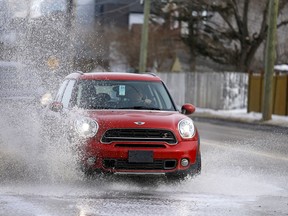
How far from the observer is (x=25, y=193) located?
11.1 metres

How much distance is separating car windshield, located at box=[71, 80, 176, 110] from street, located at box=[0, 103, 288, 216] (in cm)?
92

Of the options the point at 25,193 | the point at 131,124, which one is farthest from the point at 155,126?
the point at 25,193

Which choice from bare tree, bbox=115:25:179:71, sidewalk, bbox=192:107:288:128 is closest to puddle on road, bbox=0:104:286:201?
sidewalk, bbox=192:107:288:128

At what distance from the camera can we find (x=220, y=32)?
181 feet

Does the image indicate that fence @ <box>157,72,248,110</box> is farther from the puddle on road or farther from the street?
the puddle on road

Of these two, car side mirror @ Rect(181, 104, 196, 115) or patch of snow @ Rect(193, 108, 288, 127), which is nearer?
car side mirror @ Rect(181, 104, 196, 115)

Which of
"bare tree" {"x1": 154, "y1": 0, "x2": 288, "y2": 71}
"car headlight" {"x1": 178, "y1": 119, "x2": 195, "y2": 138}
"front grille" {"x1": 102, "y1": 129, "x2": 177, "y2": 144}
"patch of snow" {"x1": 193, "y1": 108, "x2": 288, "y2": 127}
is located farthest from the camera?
"bare tree" {"x1": 154, "y1": 0, "x2": 288, "y2": 71}

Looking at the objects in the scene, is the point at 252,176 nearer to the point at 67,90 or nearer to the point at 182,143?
the point at 182,143

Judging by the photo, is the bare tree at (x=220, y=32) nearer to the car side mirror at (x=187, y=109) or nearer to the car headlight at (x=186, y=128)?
the car side mirror at (x=187, y=109)

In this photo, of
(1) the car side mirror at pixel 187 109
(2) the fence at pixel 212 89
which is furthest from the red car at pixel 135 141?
(2) the fence at pixel 212 89

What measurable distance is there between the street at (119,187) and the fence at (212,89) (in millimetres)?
29155

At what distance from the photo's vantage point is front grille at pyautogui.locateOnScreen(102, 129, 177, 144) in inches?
476

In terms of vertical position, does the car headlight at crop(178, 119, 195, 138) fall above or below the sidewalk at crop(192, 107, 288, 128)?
above

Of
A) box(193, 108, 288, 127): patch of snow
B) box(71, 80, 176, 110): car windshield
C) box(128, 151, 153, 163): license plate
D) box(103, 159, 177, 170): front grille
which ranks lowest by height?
box(193, 108, 288, 127): patch of snow
